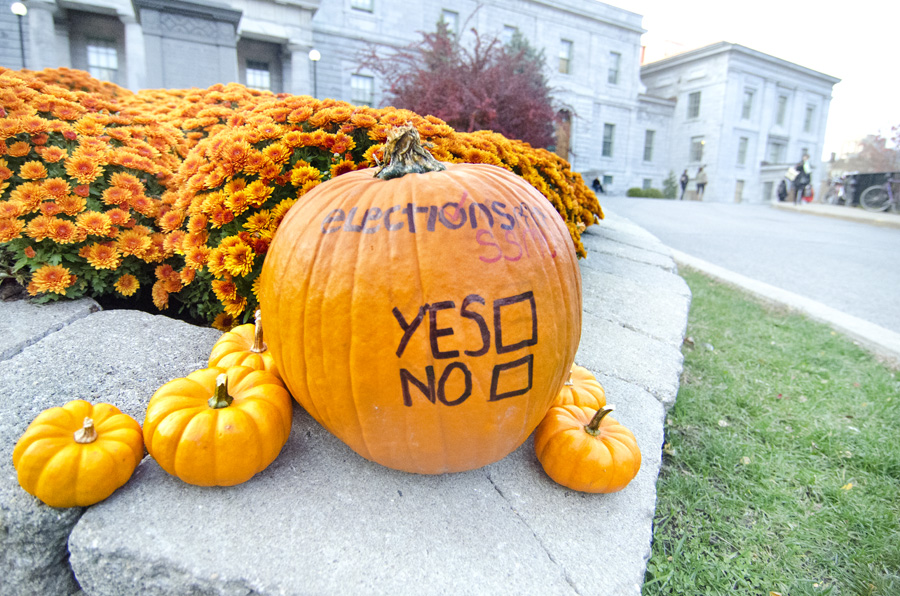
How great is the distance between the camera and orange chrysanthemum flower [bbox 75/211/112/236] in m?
2.15

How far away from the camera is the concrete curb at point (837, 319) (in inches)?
141

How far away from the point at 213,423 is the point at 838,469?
2.61 metres

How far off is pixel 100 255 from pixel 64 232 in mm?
166

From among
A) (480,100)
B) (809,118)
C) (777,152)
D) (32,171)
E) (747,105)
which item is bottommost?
(32,171)

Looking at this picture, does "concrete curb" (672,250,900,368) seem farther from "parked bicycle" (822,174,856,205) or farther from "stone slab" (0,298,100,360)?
"parked bicycle" (822,174,856,205)

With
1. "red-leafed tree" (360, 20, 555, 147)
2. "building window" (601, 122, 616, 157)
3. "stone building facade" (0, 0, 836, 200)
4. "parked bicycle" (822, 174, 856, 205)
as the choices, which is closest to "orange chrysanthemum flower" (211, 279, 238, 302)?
"red-leafed tree" (360, 20, 555, 147)

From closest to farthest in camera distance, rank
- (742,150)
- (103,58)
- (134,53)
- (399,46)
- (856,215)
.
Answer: (134,53) < (856,215) < (103,58) < (399,46) < (742,150)

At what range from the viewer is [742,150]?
116ft

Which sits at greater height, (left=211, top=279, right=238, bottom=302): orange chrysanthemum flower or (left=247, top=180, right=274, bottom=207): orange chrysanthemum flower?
(left=247, top=180, right=274, bottom=207): orange chrysanthemum flower

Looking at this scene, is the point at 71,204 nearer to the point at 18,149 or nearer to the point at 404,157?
the point at 18,149

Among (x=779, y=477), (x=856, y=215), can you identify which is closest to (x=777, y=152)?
(x=856, y=215)

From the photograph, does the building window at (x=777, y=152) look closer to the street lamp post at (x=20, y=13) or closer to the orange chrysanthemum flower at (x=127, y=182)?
the street lamp post at (x=20, y=13)

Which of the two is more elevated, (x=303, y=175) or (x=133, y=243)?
(x=303, y=175)

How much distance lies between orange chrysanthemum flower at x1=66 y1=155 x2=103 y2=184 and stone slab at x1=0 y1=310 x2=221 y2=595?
696 millimetres
